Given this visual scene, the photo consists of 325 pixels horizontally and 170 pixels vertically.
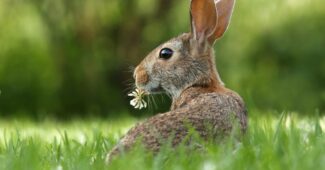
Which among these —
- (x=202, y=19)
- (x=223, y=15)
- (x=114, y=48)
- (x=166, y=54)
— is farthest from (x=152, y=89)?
(x=114, y=48)

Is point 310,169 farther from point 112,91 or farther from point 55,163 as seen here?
point 112,91

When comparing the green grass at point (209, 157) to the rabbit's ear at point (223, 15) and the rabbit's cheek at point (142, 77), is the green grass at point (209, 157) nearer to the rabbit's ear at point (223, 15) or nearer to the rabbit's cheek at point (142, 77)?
the rabbit's cheek at point (142, 77)

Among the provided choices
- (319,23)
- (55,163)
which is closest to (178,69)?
(55,163)

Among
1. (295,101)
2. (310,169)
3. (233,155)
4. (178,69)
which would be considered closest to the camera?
(310,169)

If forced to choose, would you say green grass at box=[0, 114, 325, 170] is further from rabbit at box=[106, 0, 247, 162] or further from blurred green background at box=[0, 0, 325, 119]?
blurred green background at box=[0, 0, 325, 119]

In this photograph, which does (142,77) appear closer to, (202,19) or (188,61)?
(188,61)

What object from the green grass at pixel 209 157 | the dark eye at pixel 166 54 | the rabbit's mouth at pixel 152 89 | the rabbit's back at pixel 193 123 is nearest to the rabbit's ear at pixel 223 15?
the dark eye at pixel 166 54
